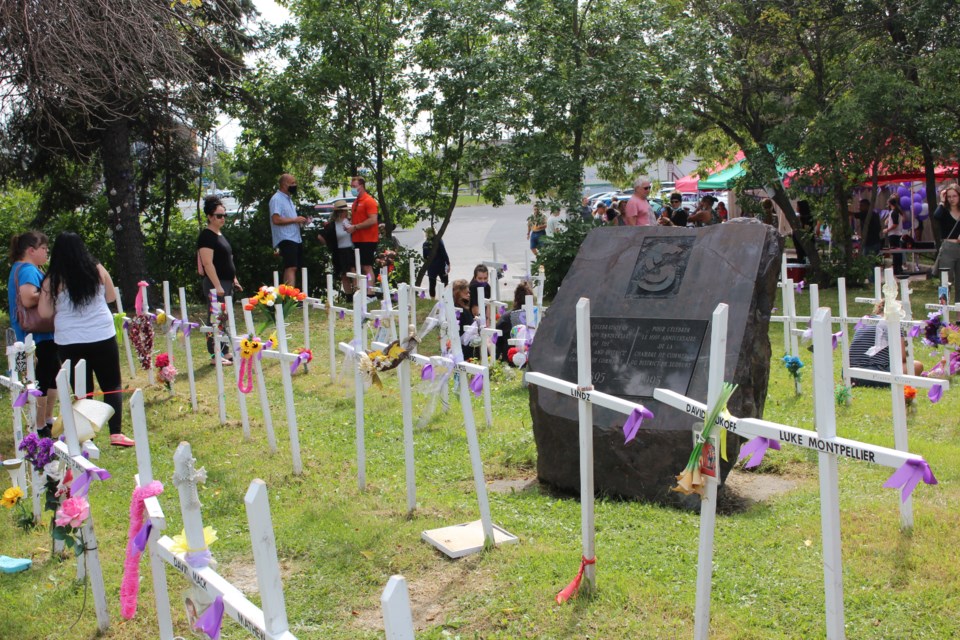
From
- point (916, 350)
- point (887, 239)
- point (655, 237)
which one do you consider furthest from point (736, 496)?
point (887, 239)

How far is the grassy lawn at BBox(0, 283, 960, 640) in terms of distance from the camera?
14.2 ft

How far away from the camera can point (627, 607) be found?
441 cm

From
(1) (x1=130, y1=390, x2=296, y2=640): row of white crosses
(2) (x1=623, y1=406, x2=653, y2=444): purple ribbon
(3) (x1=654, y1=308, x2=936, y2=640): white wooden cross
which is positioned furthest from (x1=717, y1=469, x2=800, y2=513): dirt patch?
(1) (x1=130, y1=390, x2=296, y2=640): row of white crosses

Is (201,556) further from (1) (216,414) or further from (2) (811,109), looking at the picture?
(2) (811,109)

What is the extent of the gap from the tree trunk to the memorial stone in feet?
31.6

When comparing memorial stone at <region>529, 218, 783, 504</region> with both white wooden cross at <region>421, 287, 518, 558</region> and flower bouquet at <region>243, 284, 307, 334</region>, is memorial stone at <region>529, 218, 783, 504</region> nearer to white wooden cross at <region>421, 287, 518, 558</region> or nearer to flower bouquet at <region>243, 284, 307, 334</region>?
white wooden cross at <region>421, 287, 518, 558</region>

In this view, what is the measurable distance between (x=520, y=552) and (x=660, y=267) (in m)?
2.42

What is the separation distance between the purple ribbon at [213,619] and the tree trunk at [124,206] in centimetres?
1244

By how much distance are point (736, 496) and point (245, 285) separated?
37.7 feet

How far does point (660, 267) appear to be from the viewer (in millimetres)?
6629

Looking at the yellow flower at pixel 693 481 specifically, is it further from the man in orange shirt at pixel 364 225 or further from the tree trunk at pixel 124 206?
the tree trunk at pixel 124 206

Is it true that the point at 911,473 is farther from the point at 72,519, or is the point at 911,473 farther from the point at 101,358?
the point at 101,358

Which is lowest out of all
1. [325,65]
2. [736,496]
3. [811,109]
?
[736,496]

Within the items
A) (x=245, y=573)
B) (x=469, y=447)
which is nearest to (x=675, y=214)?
(x=469, y=447)
